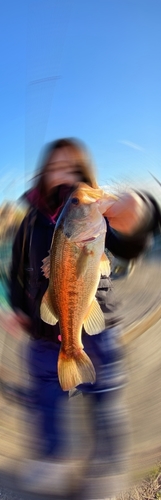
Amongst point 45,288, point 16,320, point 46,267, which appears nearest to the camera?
point 46,267

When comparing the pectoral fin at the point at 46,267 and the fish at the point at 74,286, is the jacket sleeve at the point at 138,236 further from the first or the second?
the pectoral fin at the point at 46,267

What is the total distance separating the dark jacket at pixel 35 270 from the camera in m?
2.34

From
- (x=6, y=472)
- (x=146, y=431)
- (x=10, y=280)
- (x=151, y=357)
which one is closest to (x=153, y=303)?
(x=151, y=357)

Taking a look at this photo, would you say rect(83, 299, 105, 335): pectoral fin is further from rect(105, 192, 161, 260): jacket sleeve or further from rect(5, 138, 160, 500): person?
rect(105, 192, 161, 260): jacket sleeve

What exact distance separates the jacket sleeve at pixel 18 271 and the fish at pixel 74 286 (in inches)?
8.3

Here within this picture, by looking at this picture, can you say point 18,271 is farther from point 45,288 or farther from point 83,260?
point 83,260

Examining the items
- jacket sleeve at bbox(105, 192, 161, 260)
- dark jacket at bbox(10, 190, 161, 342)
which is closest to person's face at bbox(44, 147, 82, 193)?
dark jacket at bbox(10, 190, 161, 342)

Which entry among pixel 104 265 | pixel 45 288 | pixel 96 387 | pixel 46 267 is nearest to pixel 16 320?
pixel 45 288

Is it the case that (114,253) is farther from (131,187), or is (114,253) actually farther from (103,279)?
(131,187)

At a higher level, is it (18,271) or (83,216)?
(83,216)

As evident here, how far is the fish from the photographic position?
2.03 meters

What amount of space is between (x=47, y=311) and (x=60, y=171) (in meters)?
0.67

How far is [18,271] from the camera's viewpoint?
2.39 metres

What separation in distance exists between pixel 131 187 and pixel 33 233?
542 mm
